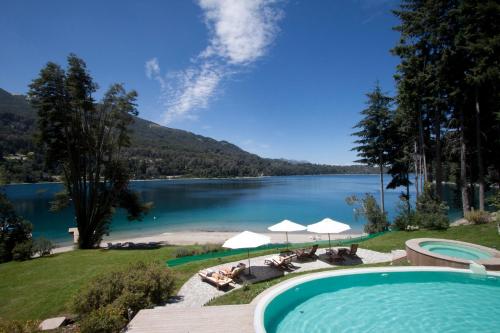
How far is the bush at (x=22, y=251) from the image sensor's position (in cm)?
1561

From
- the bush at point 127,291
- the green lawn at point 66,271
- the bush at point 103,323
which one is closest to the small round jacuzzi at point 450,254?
the green lawn at point 66,271

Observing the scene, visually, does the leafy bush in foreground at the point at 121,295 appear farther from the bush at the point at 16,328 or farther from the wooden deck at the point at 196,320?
the bush at the point at 16,328

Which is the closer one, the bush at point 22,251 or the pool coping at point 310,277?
the pool coping at point 310,277

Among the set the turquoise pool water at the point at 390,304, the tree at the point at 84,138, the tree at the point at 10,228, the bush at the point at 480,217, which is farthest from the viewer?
the tree at the point at 84,138

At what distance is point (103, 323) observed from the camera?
5.51 metres

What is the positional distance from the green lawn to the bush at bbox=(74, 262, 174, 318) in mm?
1479

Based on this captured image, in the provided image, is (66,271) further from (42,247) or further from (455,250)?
(455,250)

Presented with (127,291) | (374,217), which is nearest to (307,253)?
(127,291)

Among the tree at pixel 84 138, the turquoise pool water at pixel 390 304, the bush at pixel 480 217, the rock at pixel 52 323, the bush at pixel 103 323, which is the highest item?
the tree at pixel 84 138

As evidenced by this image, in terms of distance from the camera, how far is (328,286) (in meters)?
8.71

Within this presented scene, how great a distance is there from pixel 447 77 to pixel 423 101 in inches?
85.6

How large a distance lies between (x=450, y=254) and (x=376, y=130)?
1569 centimetres

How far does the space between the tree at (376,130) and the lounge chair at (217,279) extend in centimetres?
1937

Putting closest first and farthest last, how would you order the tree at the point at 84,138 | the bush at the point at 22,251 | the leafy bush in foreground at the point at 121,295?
1. the leafy bush in foreground at the point at 121,295
2. the bush at the point at 22,251
3. the tree at the point at 84,138
